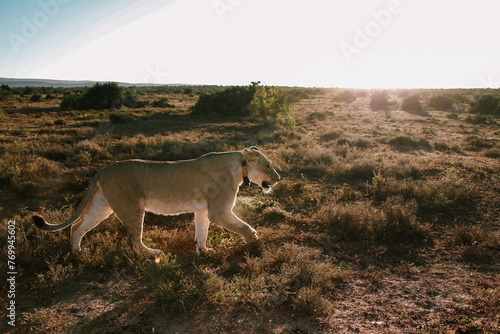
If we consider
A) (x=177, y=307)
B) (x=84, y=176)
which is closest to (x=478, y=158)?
(x=177, y=307)

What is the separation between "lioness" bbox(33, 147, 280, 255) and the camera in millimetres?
4641

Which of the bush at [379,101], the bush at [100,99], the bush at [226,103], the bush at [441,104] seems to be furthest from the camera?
the bush at [379,101]

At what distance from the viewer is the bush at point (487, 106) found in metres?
31.9

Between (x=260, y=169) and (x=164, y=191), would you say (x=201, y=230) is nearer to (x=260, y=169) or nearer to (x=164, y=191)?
(x=164, y=191)

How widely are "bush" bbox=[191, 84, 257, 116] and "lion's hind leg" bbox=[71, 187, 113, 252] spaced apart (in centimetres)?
2686

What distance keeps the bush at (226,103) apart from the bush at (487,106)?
27.4m

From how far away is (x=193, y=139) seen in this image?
1761 centimetres

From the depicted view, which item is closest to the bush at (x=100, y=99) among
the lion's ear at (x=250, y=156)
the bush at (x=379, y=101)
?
the bush at (x=379, y=101)

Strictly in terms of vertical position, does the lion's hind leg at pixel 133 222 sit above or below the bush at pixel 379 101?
below

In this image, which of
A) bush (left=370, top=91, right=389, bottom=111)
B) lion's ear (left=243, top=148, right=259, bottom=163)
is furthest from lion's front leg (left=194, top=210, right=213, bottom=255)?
bush (left=370, top=91, right=389, bottom=111)

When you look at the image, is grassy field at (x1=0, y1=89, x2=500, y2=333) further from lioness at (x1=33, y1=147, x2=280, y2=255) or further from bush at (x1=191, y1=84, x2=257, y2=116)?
bush at (x1=191, y1=84, x2=257, y2=116)

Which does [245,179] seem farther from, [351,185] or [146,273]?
[351,185]

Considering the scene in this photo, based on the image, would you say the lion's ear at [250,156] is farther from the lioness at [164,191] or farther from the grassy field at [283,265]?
the grassy field at [283,265]

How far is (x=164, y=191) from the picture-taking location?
472 cm
